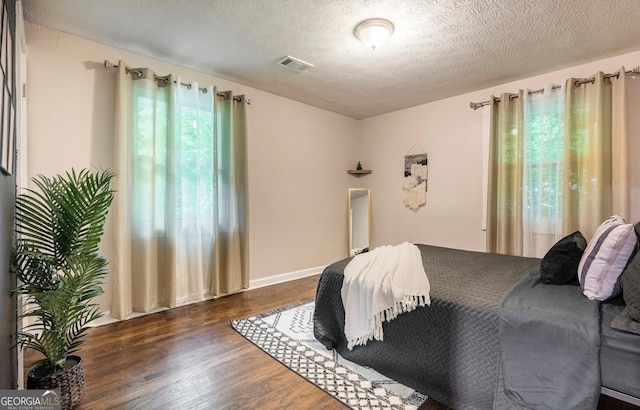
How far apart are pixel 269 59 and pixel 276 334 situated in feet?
8.33

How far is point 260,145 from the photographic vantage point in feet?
12.6

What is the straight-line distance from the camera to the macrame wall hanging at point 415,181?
4.21 m

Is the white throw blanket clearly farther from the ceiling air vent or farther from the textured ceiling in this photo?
the ceiling air vent

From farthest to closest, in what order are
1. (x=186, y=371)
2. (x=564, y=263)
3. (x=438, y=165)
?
1. (x=438, y=165)
2. (x=186, y=371)
3. (x=564, y=263)

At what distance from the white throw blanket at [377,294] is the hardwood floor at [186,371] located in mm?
433

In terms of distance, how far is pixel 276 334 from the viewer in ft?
8.16

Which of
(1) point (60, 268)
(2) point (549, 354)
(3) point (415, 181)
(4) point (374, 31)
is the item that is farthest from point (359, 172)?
(1) point (60, 268)

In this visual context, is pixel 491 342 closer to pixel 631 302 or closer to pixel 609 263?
pixel 631 302

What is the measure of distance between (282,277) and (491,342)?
9.82 ft

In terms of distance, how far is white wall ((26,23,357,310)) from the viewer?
2453 millimetres

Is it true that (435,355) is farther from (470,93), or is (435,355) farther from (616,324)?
(470,93)

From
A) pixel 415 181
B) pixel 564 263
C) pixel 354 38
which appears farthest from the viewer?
pixel 415 181

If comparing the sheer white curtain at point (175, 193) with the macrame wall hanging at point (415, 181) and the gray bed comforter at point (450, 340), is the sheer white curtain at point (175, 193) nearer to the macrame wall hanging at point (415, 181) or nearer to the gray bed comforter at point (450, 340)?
the gray bed comforter at point (450, 340)

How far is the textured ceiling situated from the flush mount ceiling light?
55mm
